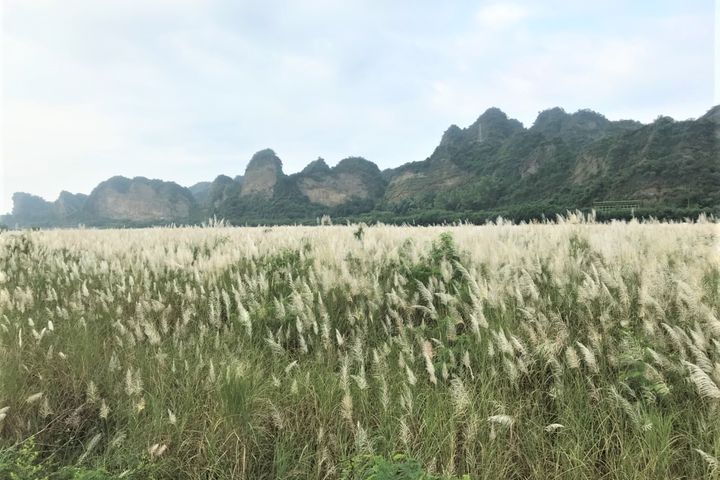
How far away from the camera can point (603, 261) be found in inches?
169

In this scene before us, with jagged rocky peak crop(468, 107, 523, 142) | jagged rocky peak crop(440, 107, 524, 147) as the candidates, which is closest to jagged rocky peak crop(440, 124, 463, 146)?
jagged rocky peak crop(440, 107, 524, 147)

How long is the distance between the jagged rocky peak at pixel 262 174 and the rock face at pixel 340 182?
10.5 m

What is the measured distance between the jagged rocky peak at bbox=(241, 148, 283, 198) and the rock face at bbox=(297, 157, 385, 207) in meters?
10.5

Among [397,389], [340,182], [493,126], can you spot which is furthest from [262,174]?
[397,389]

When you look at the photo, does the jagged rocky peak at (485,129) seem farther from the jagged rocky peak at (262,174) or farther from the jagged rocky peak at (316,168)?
the jagged rocky peak at (262,174)

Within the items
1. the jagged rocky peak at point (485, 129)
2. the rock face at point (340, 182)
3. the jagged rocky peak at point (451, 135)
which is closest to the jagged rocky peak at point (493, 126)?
the jagged rocky peak at point (485, 129)

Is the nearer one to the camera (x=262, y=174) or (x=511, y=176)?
(x=511, y=176)

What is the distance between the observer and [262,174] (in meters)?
180

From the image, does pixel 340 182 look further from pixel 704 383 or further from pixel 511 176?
pixel 704 383

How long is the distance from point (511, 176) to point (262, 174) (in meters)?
104

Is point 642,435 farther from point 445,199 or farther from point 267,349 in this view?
point 445,199

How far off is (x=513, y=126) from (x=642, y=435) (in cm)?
17139

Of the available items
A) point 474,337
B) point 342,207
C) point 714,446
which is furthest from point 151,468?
point 342,207

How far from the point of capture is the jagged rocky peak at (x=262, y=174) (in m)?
176
